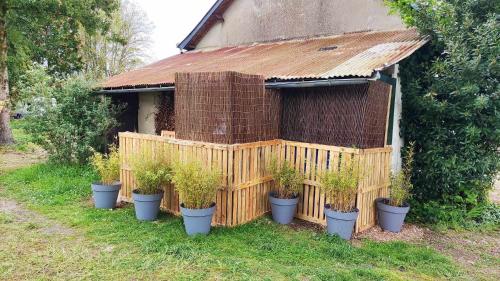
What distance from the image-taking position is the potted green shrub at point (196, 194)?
4.95m

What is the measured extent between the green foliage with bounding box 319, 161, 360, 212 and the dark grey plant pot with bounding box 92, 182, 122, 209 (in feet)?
12.6

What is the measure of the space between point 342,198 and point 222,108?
7.68 feet

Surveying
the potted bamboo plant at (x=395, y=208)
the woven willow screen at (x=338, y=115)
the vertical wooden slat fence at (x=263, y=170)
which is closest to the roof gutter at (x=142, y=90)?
the vertical wooden slat fence at (x=263, y=170)

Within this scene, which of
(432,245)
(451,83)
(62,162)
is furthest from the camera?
(62,162)

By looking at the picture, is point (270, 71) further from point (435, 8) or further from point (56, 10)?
point (56, 10)

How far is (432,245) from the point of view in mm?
5324

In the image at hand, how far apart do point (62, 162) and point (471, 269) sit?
9.82m

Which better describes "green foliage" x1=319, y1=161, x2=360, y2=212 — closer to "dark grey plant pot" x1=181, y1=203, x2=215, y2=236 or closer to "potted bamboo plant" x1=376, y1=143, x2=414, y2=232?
"potted bamboo plant" x1=376, y1=143, x2=414, y2=232

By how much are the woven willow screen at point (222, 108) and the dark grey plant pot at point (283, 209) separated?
113 cm

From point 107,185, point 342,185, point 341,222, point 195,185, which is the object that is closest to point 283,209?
point 341,222

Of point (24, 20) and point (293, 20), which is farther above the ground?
point (24, 20)

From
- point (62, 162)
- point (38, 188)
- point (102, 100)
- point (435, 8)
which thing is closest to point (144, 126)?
point (102, 100)

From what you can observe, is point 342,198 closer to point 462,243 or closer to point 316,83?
point 316,83

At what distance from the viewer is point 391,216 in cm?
565
